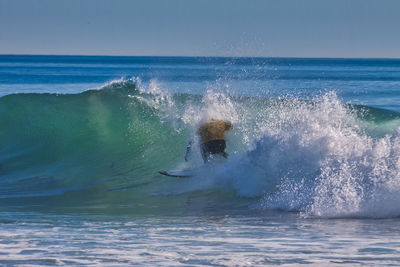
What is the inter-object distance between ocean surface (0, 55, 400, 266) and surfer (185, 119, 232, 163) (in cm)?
27

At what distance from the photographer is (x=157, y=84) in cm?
1552

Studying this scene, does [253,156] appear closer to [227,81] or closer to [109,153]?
[109,153]

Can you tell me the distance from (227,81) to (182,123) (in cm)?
259

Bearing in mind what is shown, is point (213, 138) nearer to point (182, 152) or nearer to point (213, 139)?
point (213, 139)

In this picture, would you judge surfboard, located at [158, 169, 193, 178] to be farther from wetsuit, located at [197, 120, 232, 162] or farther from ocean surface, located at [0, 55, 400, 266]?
wetsuit, located at [197, 120, 232, 162]

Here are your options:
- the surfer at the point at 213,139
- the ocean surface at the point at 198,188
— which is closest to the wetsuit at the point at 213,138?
the surfer at the point at 213,139

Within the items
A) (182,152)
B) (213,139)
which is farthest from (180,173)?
(182,152)

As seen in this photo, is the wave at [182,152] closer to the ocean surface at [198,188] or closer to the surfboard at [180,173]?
the ocean surface at [198,188]

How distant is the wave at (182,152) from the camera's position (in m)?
7.47

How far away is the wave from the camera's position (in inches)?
294

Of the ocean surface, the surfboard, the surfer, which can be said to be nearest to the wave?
the ocean surface

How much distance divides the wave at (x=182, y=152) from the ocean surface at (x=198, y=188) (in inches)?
0.9

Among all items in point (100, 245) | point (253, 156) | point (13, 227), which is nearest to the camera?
point (100, 245)

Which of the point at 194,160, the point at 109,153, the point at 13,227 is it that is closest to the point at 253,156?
the point at 194,160
